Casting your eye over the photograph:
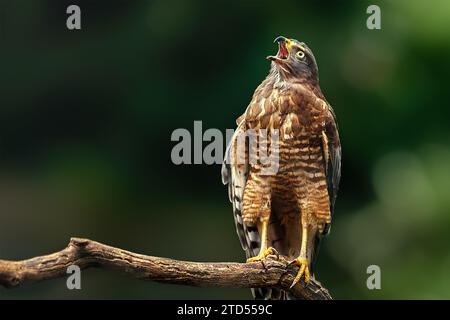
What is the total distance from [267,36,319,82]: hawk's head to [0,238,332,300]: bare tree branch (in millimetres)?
830

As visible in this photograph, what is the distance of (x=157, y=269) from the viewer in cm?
297

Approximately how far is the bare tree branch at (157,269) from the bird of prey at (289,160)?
0.56 ft

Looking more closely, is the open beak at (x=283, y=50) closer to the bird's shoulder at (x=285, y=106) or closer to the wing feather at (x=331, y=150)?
the bird's shoulder at (x=285, y=106)

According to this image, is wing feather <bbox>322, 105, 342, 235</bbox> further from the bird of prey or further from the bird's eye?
the bird's eye

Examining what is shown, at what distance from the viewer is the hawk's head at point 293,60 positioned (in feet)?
12.5

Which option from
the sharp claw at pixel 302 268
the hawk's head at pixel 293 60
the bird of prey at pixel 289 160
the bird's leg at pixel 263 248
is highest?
the hawk's head at pixel 293 60

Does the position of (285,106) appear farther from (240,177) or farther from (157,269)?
(157,269)

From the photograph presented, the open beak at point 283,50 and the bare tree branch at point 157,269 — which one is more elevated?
the open beak at point 283,50

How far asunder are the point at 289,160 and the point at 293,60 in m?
0.45

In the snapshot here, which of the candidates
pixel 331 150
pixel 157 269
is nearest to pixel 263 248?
pixel 331 150

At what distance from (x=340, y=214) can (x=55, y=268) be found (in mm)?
3119

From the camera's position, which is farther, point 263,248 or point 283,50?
point 283,50

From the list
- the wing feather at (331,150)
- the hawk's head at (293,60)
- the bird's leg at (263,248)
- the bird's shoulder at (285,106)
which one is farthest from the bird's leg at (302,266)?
the hawk's head at (293,60)

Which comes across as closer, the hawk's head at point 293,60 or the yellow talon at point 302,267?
the yellow talon at point 302,267
